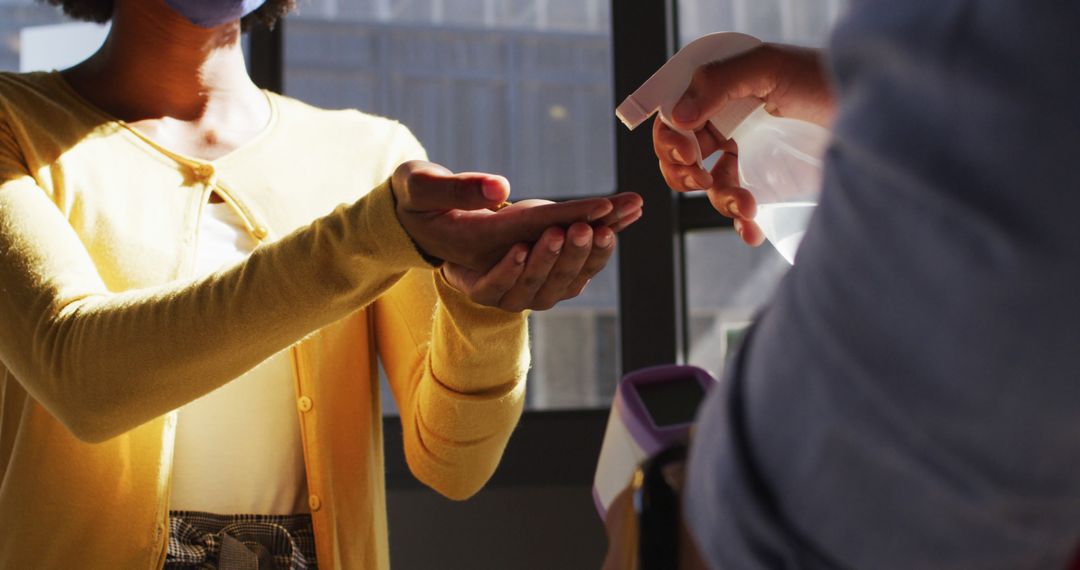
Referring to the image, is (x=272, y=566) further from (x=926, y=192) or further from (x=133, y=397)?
(x=926, y=192)

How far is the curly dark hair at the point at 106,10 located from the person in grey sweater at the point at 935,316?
4.15 ft

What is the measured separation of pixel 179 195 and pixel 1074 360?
3.42 ft

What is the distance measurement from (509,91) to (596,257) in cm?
172

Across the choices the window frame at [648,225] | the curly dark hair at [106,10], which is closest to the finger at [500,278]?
the curly dark hair at [106,10]

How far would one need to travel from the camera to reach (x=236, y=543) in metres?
→ 1.00

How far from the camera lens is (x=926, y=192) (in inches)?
9.8

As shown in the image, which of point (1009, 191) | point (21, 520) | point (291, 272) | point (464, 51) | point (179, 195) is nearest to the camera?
point (1009, 191)

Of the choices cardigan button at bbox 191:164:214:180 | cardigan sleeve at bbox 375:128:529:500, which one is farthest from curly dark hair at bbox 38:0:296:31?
cardigan sleeve at bbox 375:128:529:500

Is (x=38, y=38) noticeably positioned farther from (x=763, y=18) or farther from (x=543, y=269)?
(x=543, y=269)

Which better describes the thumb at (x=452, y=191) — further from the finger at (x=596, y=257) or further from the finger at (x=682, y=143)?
the finger at (x=682, y=143)

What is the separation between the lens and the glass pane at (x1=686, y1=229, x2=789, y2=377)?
90.2 inches

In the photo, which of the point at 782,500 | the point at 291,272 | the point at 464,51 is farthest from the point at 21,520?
the point at 464,51

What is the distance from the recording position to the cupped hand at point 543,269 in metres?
0.84

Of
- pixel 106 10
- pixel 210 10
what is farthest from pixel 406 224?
pixel 106 10
